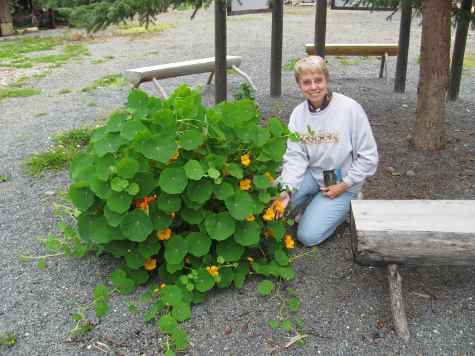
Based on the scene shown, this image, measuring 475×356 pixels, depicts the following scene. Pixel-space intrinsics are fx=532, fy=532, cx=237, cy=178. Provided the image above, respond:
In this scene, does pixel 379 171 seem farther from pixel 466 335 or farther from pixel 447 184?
pixel 466 335

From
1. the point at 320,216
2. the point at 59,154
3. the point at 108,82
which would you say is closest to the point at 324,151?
the point at 320,216

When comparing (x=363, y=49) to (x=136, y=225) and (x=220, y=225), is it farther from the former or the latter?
(x=136, y=225)

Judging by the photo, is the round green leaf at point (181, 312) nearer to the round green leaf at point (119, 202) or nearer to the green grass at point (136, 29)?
the round green leaf at point (119, 202)

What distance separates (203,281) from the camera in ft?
8.64

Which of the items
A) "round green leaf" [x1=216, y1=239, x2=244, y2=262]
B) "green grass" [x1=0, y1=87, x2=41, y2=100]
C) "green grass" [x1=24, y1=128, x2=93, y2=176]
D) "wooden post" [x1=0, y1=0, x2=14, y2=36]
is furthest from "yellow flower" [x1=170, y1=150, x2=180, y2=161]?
"wooden post" [x1=0, y1=0, x2=14, y2=36]

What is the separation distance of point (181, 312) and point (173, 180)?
0.63m

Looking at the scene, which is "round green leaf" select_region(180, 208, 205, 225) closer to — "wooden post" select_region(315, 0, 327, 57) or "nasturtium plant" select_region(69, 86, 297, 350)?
"nasturtium plant" select_region(69, 86, 297, 350)

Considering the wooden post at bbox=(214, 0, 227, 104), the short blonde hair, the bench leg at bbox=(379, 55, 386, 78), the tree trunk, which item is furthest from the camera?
the bench leg at bbox=(379, 55, 386, 78)

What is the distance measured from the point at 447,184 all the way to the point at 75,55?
30.5 ft

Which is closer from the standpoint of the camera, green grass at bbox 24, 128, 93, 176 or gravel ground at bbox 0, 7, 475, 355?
gravel ground at bbox 0, 7, 475, 355

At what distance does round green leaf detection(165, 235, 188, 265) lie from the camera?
2.59 meters

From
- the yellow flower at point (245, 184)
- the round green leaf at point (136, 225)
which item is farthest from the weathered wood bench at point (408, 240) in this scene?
the round green leaf at point (136, 225)

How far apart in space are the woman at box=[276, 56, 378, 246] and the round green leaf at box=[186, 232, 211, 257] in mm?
559

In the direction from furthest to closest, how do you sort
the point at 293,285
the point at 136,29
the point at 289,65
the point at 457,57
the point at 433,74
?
the point at 136,29 → the point at 289,65 → the point at 457,57 → the point at 433,74 → the point at 293,285
